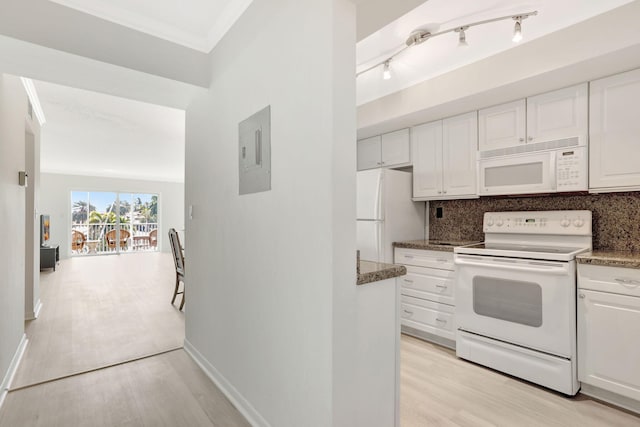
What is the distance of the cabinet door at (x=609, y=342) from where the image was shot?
1864 mm

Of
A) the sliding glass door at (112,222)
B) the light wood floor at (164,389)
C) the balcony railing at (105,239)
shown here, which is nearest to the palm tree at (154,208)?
the sliding glass door at (112,222)

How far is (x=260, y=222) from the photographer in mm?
1712

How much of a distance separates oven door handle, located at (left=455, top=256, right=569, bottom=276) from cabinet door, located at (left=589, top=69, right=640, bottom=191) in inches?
27.7

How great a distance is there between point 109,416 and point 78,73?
7.04ft

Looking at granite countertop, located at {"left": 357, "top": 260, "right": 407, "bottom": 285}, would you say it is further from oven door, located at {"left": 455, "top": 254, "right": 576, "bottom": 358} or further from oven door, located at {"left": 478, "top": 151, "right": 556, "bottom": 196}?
oven door, located at {"left": 478, "top": 151, "right": 556, "bottom": 196}

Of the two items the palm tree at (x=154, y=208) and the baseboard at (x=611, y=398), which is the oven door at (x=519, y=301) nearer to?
the baseboard at (x=611, y=398)

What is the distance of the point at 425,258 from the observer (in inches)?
118

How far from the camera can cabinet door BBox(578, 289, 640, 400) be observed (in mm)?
1864

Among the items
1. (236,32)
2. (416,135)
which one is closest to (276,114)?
(236,32)

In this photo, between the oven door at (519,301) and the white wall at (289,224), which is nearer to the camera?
the white wall at (289,224)

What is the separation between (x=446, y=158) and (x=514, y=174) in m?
0.65

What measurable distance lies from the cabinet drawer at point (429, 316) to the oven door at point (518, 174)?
1.13m

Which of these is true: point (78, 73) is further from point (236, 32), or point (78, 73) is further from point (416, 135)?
point (416, 135)

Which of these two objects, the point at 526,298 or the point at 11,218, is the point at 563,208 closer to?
the point at 526,298
